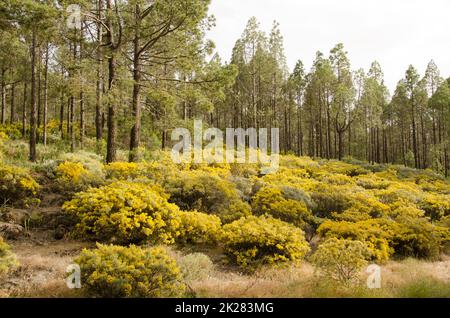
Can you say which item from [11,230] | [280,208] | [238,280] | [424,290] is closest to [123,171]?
[11,230]

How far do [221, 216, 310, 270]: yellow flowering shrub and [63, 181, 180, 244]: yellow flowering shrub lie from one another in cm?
131

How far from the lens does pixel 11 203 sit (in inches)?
356

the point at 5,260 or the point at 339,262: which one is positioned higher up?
the point at 5,260

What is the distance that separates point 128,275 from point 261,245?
3345 mm

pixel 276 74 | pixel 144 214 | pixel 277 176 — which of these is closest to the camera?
pixel 144 214

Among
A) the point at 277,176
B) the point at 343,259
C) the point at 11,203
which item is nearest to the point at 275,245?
the point at 343,259

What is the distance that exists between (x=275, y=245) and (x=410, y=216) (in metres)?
5.48

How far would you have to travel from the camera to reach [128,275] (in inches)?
195

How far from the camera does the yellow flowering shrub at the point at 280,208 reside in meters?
9.65

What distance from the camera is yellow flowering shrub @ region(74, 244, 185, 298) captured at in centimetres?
494

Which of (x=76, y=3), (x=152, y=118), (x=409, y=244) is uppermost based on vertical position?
(x=76, y=3)

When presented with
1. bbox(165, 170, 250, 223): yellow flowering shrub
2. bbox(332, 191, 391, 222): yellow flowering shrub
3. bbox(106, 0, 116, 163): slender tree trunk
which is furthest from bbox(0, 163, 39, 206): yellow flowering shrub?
bbox(332, 191, 391, 222): yellow flowering shrub

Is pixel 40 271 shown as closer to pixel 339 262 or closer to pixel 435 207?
pixel 339 262

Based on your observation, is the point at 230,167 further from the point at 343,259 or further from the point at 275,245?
the point at 343,259
